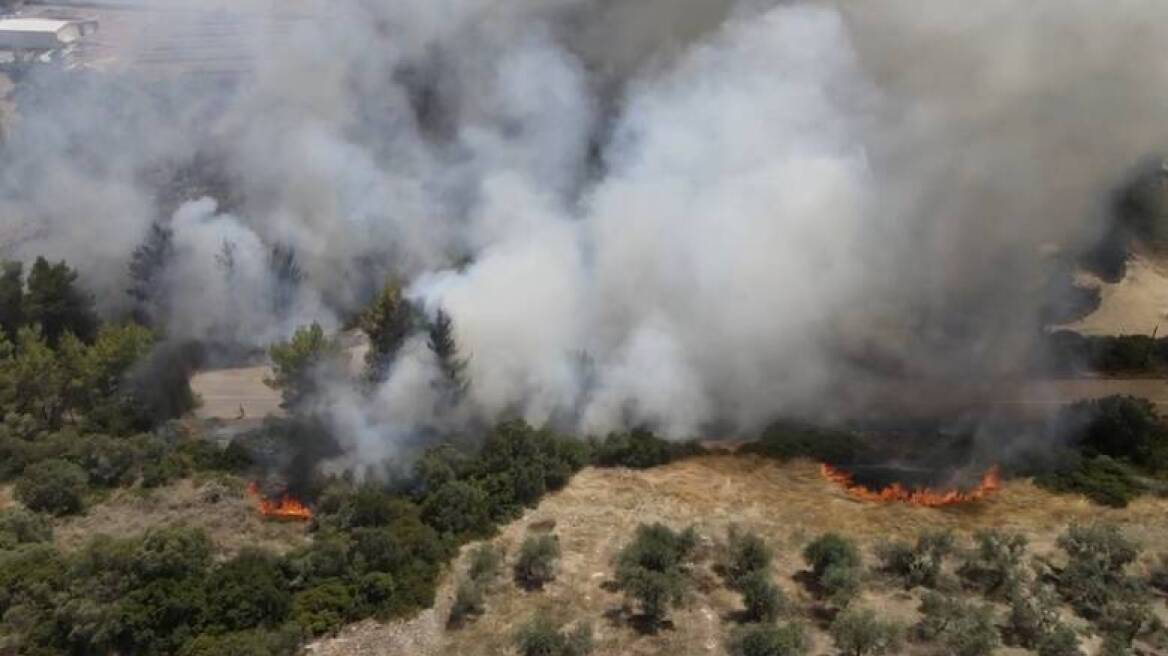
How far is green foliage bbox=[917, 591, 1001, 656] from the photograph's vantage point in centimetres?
3291

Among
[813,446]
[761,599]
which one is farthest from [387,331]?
[761,599]

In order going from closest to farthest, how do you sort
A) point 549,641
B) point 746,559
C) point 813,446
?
point 549,641 < point 746,559 < point 813,446

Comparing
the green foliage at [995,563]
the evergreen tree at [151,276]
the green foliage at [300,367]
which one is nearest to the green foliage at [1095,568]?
the green foliage at [995,563]

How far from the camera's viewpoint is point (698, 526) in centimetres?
4009

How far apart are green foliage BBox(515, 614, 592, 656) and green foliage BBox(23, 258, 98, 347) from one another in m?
29.8

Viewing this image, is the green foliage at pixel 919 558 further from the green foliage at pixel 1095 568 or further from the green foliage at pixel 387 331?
the green foliage at pixel 387 331

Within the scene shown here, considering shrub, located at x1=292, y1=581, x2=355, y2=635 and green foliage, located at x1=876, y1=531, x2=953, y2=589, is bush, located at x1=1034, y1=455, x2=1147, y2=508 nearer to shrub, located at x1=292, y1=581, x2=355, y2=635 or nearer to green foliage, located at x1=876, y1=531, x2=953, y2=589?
green foliage, located at x1=876, y1=531, x2=953, y2=589

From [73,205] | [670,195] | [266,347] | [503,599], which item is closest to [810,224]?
[670,195]

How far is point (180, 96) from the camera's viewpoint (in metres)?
71.6

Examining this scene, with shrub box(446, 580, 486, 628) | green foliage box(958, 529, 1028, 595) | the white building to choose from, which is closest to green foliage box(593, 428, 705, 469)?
shrub box(446, 580, 486, 628)

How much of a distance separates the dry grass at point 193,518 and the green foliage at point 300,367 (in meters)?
4.72

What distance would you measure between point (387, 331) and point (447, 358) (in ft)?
10.0

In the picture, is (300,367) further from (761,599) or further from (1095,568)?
(1095,568)

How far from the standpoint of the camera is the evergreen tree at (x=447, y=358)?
148ft
